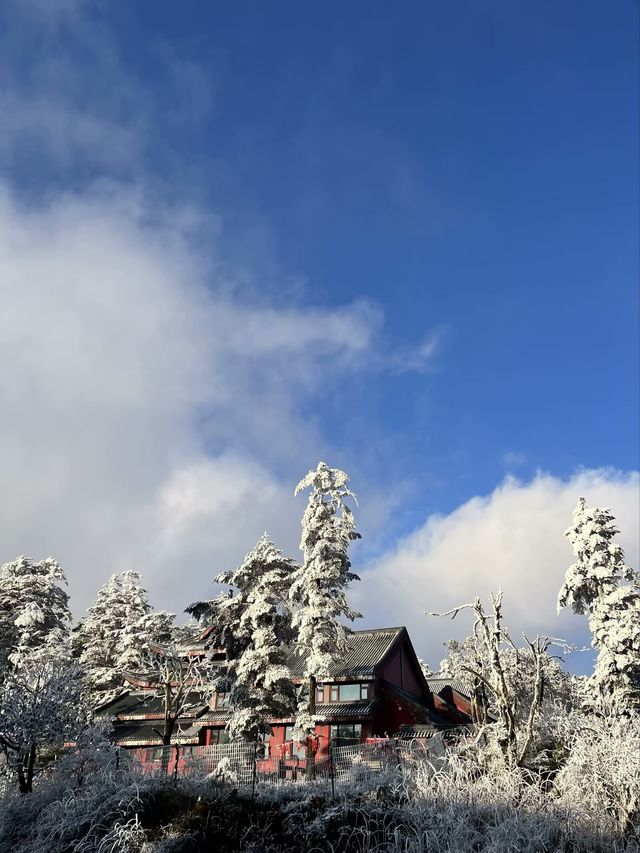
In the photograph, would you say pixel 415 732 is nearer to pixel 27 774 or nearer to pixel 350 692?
pixel 350 692

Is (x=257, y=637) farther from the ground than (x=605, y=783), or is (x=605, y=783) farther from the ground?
(x=257, y=637)

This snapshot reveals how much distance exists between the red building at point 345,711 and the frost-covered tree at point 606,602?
1007cm

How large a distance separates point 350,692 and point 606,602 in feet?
55.2

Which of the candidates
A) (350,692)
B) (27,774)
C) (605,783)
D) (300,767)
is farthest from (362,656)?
(605,783)

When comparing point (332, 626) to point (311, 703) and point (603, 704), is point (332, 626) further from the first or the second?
point (603, 704)

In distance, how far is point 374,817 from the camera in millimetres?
15531

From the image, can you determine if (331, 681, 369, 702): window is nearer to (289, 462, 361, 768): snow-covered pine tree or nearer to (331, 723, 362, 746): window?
(331, 723, 362, 746): window

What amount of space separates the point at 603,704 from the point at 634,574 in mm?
7244

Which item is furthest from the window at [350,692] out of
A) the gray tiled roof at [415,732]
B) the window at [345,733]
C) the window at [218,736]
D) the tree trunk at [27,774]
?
the tree trunk at [27,774]

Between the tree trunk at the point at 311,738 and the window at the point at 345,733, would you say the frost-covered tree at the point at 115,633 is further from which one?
the tree trunk at the point at 311,738

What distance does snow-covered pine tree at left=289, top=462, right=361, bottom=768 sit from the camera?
28.9 metres

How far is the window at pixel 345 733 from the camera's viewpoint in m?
36.6

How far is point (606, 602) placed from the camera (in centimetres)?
3006

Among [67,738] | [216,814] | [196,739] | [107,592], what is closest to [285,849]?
[216,814]
